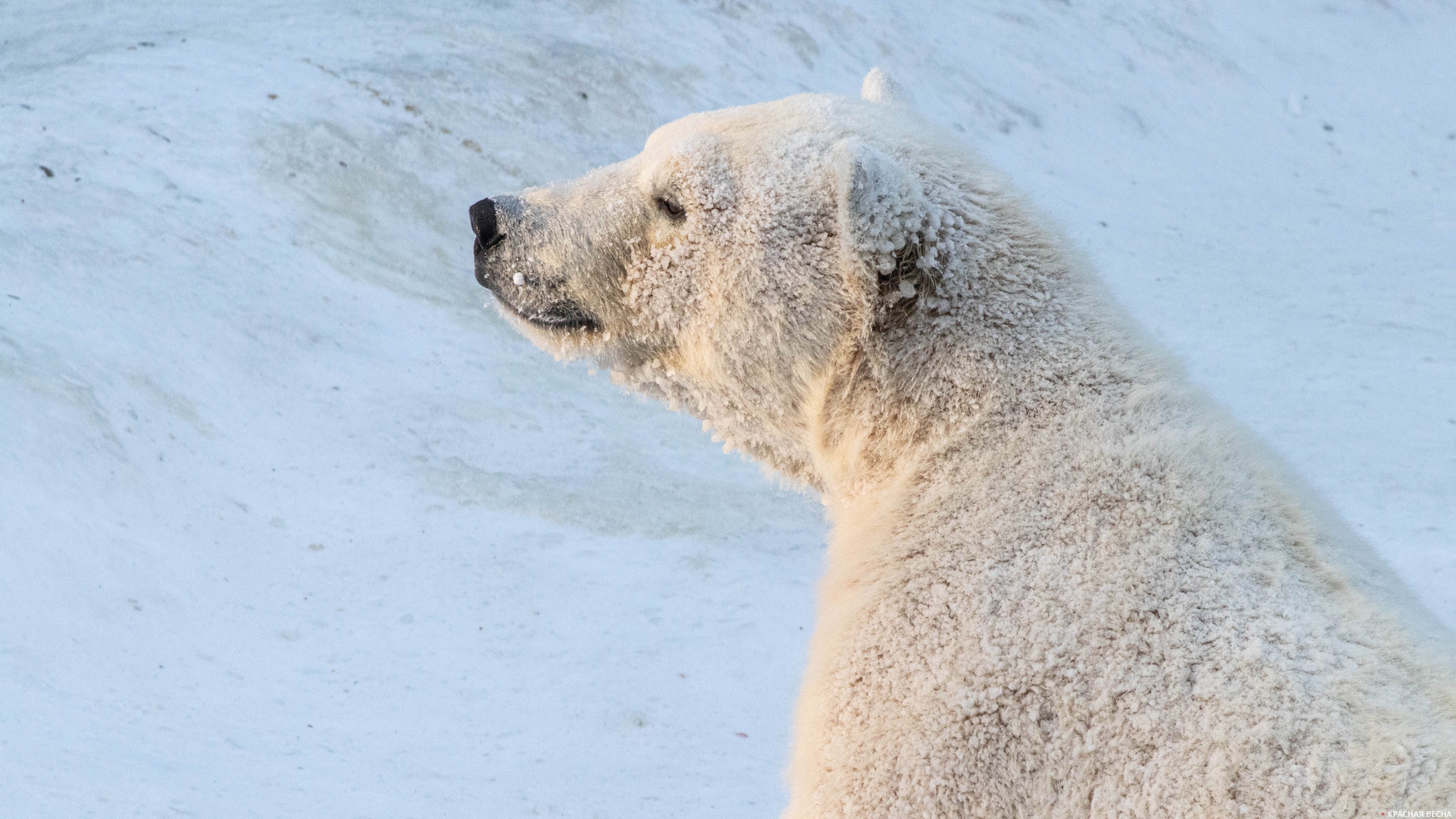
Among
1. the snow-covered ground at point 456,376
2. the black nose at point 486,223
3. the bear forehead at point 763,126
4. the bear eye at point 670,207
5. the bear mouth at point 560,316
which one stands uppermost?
the bear forehead at point 763,126

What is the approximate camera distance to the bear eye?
2.65m

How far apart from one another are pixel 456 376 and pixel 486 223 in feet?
13.7

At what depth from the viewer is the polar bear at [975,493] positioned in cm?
191

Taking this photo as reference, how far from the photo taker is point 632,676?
17.4 feet

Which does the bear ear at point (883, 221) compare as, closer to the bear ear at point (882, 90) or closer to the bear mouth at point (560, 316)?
the bear ear at point (882, 90)

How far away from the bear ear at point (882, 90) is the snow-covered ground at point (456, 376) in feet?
1.72

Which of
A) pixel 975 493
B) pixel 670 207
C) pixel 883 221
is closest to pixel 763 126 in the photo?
pixel 670 207

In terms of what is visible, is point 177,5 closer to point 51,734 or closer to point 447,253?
point 447,253

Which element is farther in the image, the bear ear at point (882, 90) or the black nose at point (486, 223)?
the bear ear at point (882, 90)

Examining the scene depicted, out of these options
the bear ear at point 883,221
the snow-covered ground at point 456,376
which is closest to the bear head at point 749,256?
the bear ear at point 883,221

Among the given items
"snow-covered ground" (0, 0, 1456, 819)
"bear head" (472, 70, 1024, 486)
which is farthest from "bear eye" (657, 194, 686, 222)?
"snow-covered ground" (0, 0, 1456, 819)

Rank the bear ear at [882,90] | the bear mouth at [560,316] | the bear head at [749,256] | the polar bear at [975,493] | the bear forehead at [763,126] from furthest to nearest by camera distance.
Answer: the bear ear at [882,90]
the bear mouth at [560,316]
the bear forehead at [763,126]
the bear head at [749,256]
the polar bear at [975,493]

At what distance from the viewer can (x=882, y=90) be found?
305cm

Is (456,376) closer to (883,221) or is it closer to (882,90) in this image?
(882,90)
